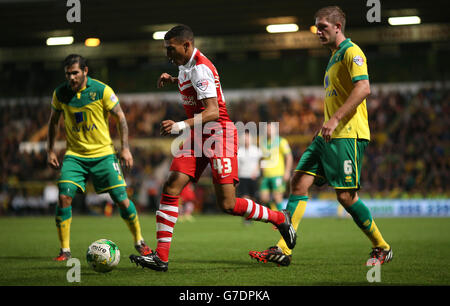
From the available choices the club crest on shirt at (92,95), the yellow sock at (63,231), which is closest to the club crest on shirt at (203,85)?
the club crest on shirt at (92,95)

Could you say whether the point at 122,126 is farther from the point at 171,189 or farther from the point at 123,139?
the point at 171,189

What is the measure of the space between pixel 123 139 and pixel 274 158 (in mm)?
6972

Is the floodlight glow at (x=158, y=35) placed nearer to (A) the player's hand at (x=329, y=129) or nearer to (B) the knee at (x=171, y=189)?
(B) the knee at (x=171, y=189)

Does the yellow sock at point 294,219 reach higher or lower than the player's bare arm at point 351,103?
lower

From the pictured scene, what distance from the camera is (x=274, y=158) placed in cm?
1316

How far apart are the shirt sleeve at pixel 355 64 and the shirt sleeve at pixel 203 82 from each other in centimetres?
133

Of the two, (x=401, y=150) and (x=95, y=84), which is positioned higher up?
(x=95, y=84)

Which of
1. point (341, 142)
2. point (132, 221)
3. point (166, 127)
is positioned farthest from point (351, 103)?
point (132, 221)

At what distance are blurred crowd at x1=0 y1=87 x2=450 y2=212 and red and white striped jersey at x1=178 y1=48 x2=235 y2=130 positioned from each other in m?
14.1

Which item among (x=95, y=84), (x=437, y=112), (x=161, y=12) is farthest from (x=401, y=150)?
(x=95, y=84)

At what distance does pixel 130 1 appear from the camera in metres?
17.3

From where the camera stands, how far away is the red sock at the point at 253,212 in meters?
5.47

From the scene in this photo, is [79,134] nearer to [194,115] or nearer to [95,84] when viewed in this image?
[95,84]
